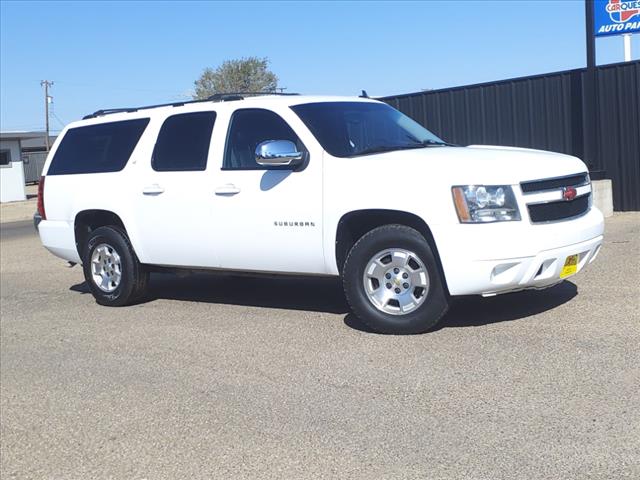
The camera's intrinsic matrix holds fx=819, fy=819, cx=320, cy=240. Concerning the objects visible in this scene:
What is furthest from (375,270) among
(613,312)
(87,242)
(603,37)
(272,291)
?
(603,37)

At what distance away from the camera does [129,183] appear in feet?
27.2

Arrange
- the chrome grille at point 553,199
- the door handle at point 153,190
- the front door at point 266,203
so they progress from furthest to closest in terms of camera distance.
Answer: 1. the door handle at point 153,190
2. the front door at point 266,203
3. the chrome grille at point 553,199

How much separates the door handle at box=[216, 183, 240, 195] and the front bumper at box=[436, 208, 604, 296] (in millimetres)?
2107

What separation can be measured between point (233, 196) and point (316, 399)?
2.66 m

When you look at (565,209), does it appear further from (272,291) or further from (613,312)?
(272,291)

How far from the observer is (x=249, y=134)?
7.50 m

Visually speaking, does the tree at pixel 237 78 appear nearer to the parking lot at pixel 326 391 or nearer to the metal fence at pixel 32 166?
the metal fence at pixel 32 166

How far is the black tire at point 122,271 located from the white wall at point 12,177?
34.9 meters

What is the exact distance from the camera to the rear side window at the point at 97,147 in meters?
8.48

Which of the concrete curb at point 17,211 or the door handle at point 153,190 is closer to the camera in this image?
the door handle at point 153,190

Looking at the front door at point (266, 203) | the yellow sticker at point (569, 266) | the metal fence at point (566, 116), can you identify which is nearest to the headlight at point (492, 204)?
the yellow sticker at point (569, 266)

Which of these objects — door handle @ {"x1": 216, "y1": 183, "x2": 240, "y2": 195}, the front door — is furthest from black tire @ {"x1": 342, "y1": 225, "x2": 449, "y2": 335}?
door handle @ {"x1": 216, "y1": 183, "x2": 240, "y2": 195}

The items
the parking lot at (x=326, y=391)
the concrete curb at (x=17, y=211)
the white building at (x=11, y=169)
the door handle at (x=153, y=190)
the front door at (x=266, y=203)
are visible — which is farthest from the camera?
the white building at (x=11, y=169)

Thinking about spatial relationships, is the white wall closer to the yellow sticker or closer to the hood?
the hood
